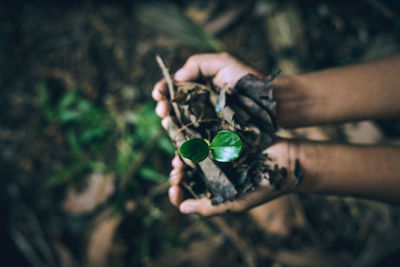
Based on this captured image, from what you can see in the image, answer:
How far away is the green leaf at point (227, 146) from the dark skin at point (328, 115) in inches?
16.1

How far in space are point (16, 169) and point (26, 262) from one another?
942mm

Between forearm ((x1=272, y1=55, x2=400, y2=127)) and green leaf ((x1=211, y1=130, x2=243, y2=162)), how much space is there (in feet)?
2.22

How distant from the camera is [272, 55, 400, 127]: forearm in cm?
148

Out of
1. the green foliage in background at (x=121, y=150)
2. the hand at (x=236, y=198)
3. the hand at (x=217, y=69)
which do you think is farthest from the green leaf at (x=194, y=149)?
the green foliage in background at (x=121, y=150)

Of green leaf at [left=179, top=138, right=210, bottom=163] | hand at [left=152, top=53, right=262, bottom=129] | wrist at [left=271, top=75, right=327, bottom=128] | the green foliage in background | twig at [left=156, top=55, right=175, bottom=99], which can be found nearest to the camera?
green leaf at [left=179, top=138, right=210, bottom=163]

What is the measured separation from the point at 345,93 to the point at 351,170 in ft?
1.67

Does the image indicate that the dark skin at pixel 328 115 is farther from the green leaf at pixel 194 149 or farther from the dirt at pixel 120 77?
the dirt at pixel 120 77

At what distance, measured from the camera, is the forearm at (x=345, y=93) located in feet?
4.84

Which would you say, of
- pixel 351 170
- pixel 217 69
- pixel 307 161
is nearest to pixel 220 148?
pixel 217 69

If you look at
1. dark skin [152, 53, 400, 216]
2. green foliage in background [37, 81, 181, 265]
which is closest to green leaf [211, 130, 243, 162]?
dark skin [152, 53, 400, 216]

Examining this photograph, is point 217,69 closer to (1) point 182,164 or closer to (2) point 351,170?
(1) point 182,164

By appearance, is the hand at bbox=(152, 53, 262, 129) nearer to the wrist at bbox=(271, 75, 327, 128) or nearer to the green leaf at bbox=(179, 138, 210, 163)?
the wrist at bbox=(271, 75, 327, 128)

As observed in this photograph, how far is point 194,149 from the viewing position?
926 mm

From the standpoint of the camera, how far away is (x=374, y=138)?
82.2 inches
